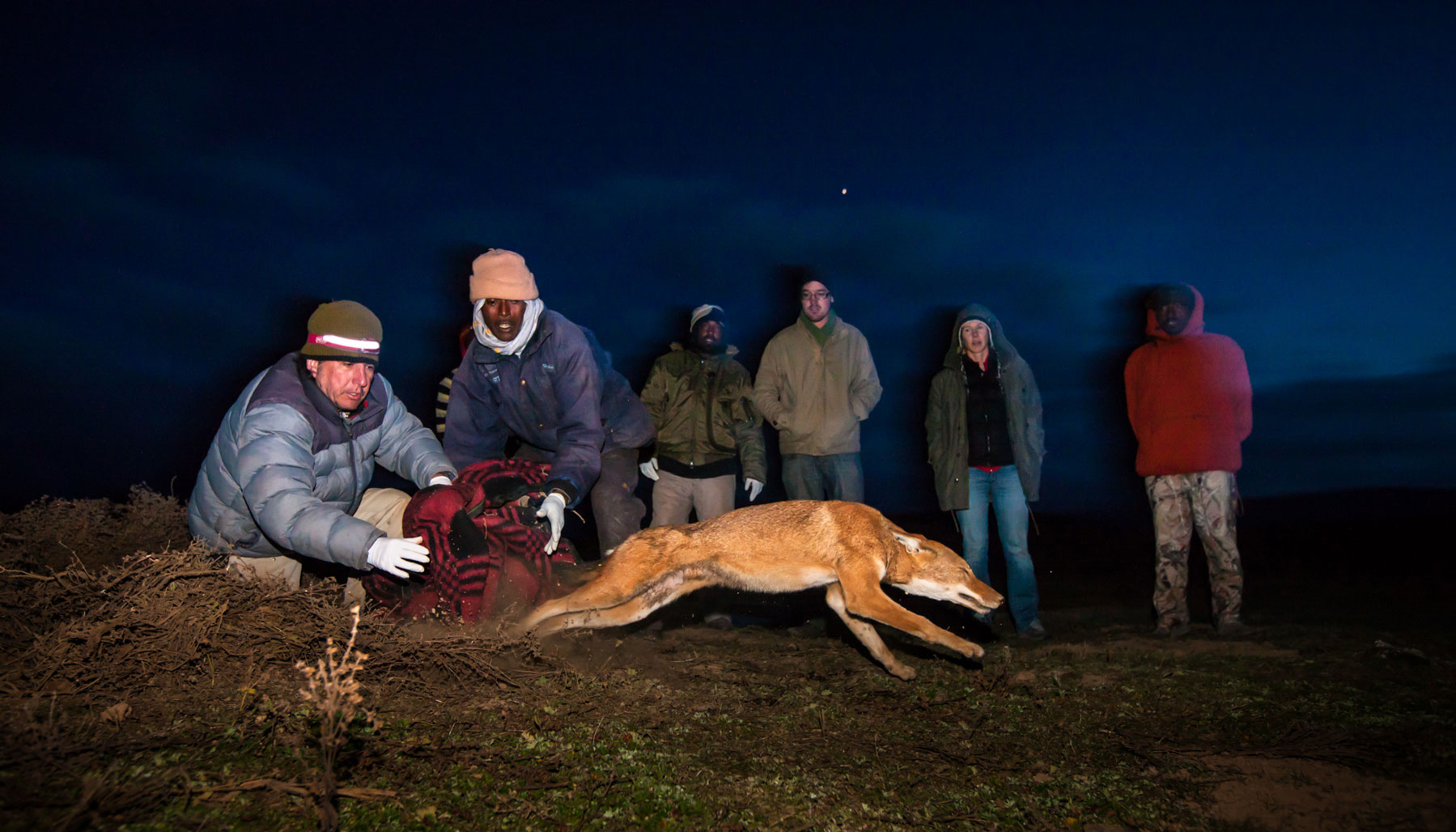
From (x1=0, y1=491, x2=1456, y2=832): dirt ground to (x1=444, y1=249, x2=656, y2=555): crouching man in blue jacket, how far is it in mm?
1286

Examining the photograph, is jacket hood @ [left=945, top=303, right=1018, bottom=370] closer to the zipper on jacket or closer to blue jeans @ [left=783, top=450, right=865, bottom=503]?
blue jeans @ [left=783, top=450, right=865, bottom=503]

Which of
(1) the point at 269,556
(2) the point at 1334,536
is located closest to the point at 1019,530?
(1) the point at 269,556

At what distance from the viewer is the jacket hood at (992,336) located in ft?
20.8

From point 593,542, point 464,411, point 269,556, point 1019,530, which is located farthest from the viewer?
point 593,542

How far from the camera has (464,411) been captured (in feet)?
18.5

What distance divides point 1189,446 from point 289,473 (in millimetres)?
6305

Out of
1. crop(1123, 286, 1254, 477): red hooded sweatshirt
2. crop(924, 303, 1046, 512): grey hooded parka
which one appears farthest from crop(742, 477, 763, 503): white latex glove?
crop(1123, 286, 1254, 477): red hooded sweatshirt

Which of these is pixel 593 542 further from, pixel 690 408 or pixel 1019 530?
pixel 1019 530

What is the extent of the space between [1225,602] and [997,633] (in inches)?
68.0

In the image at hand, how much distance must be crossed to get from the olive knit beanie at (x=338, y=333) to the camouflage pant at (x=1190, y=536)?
599cm

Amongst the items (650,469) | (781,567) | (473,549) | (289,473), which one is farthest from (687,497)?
(289,473)

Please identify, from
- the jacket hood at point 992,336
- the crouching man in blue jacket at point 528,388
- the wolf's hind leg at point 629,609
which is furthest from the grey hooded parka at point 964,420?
the crouching man in blue jacket at point 528,388

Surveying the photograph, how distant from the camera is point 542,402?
17.8 ft

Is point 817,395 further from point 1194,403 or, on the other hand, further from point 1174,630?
point 1174,630
